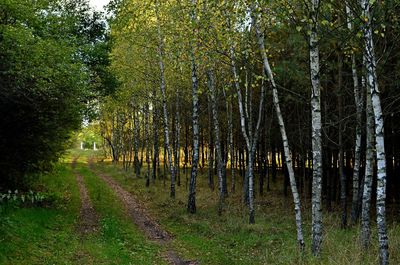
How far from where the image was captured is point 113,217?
19297mm

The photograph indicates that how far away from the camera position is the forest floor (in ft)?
37.4

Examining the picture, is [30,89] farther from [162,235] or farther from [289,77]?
[289,77]

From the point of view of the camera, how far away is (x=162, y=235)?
16.2 m

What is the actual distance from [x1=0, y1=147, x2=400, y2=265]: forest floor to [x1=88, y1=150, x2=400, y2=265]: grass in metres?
0.03

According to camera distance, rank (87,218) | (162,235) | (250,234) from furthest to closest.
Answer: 1. (87,218)
2. (162,235)
3. (250,234)

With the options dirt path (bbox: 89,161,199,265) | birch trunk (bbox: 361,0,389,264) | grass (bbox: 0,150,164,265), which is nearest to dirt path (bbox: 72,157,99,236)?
grass (bbox: 0,150,164,265)

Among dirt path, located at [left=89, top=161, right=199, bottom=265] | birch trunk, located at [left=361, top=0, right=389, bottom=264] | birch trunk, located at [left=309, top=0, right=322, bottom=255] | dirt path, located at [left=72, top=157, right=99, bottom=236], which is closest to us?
birch trunk, located at [left=361, top=0, right=389, bottom=264]

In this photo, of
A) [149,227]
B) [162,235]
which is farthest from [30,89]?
[149,227]

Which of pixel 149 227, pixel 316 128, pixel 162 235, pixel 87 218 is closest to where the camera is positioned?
pixel 316 128

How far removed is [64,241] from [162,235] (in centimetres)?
389

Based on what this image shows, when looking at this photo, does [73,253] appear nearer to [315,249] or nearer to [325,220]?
[315,249]

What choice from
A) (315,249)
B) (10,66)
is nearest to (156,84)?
(10,66)

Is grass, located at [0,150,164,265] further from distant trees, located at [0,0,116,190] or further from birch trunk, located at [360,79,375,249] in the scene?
birch trunk, located at [360,79,375,249]

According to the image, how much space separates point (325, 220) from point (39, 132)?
503 inches
